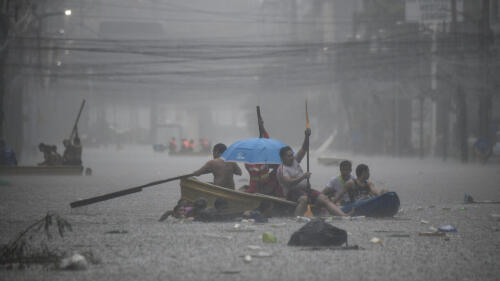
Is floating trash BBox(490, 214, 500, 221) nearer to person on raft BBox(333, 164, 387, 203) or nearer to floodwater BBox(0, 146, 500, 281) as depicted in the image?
floodwater BBox(0, 146, 500, 281)

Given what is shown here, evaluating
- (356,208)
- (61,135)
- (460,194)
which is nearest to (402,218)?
(356,208)

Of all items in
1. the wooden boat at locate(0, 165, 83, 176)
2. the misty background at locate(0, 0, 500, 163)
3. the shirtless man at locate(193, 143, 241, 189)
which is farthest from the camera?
the misty background at locate(0, 0, 500, 163)

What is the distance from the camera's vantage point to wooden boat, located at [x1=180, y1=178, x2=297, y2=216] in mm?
12805

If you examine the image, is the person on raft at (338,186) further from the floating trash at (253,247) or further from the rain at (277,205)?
the floating trash at (253,247)

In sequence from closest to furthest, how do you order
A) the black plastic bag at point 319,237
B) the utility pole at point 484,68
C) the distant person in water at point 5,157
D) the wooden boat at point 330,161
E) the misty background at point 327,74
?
the black plastic bag at point 319,237, the distant person in water at point 5,157, the utility pole at point 484,68, the misty background at point 327,74, the wooden boat at point 330,161

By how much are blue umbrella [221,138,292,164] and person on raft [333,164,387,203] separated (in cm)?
137

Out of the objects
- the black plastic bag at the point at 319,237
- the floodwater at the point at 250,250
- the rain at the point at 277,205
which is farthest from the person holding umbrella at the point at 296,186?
the black plastic bag at the point at 319,237

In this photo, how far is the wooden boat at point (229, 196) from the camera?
1280 cm

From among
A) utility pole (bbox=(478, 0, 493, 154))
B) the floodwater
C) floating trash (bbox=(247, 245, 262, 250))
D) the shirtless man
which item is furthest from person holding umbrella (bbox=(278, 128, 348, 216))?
utility pole (bbox=(478, 0, 493, 154))

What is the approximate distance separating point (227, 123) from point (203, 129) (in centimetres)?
5649

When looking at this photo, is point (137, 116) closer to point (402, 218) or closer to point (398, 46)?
point (398, 46)

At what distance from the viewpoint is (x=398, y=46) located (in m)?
53.2

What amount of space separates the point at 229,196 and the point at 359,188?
237 cm

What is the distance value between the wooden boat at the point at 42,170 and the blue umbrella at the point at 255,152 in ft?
50.3
